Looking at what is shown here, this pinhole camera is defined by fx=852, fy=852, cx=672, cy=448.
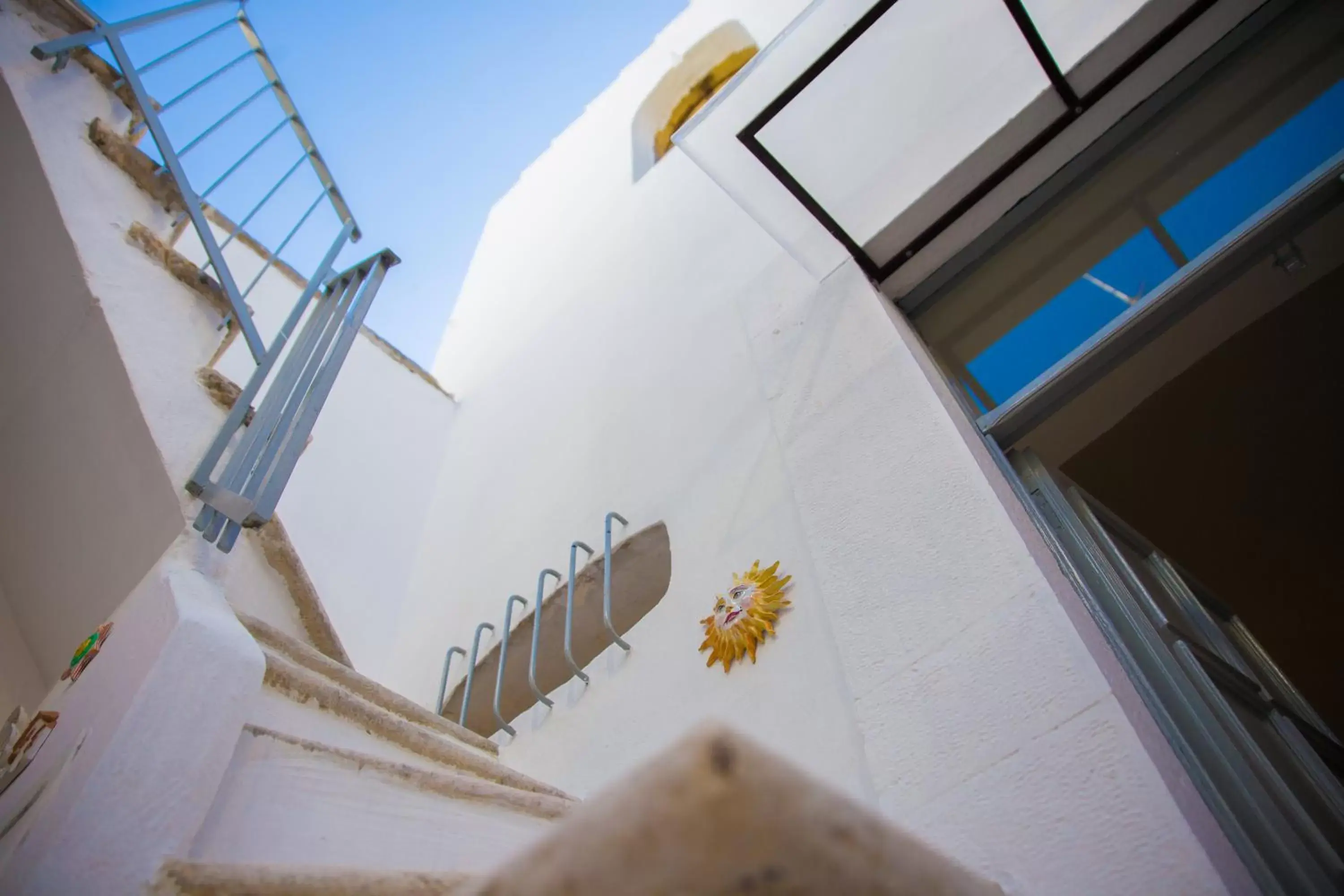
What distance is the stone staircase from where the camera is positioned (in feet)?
2.78

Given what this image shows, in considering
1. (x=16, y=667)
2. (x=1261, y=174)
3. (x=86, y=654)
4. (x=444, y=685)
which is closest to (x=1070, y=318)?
(x=1261, y=174)

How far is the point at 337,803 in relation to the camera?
113 centimetres

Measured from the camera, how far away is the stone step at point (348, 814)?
3.34 feet

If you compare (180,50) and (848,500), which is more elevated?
(180,50)

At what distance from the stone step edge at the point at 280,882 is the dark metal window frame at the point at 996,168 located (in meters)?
1.91

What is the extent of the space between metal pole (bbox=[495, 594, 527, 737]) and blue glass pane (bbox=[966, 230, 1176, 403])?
5.11 feet

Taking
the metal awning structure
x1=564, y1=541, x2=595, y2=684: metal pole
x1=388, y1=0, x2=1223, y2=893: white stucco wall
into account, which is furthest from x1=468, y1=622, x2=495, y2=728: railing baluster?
the metal awning structure

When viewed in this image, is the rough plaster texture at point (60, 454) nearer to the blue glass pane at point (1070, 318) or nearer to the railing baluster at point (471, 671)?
the railing baluster at point (471, 671)

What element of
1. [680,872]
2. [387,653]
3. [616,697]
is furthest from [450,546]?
[680,872]

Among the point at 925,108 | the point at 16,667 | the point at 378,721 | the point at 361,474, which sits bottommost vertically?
the point at 378,721

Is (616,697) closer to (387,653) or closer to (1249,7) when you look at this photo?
(387,653)

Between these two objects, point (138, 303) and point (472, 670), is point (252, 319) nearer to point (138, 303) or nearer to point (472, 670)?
point (138, 303)

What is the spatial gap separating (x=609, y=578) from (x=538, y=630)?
0.92 ft

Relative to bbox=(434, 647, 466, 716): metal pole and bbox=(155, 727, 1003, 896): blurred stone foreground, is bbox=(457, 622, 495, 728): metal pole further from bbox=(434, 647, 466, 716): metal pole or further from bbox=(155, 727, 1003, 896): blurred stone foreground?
bbox=(155, 727, 1003, 896): blurred stone foreground
